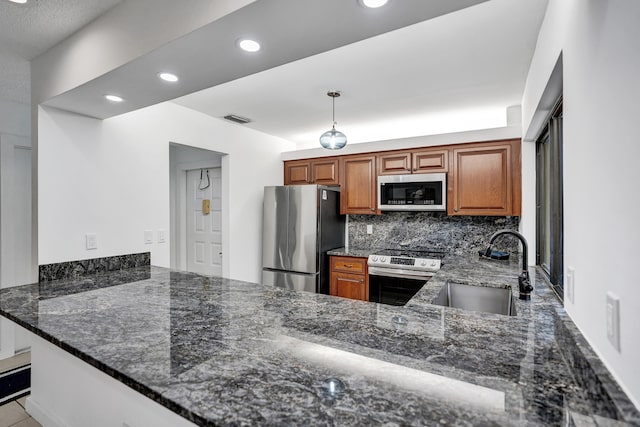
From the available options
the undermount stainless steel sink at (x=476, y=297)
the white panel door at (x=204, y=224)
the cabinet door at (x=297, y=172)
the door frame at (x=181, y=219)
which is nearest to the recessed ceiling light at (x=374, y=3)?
the undermount stainless steel sink at (x=476, y=297)

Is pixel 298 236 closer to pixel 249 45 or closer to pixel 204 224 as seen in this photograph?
pixel 204 224

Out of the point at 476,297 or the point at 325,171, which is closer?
the point at 476,297

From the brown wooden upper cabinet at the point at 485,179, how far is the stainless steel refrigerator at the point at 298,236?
143 cm

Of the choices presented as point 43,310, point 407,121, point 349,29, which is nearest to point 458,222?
point 407,121

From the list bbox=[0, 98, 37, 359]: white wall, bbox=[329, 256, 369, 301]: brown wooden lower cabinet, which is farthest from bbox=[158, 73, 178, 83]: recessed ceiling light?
bbox=[329, 256, 369, 301]: brown wooden lower cabinet

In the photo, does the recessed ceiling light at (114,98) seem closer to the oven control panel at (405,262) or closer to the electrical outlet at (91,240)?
the electrical outlet at (91,240)

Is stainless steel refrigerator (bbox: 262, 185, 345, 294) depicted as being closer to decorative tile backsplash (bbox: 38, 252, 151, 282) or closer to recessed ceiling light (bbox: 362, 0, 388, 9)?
decorative tile backsplash (bbox: 38, 252, 151, 282)

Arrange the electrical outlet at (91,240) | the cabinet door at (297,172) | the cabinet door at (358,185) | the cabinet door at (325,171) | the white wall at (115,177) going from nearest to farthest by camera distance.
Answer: the white wall at (115,177)
the electrical outlet at (91,240)
the cabinet door at (358,185)
the cabinet door at (325,171)
the cabinet door at (297,172)

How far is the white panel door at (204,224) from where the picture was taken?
162 inches

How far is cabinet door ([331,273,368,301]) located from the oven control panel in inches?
10.9

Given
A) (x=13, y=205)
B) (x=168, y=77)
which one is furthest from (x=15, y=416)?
(x=168, y=77)

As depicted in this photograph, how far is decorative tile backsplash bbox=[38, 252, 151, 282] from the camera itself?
209cm

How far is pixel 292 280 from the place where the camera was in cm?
371

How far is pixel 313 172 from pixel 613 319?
3.66 meters
